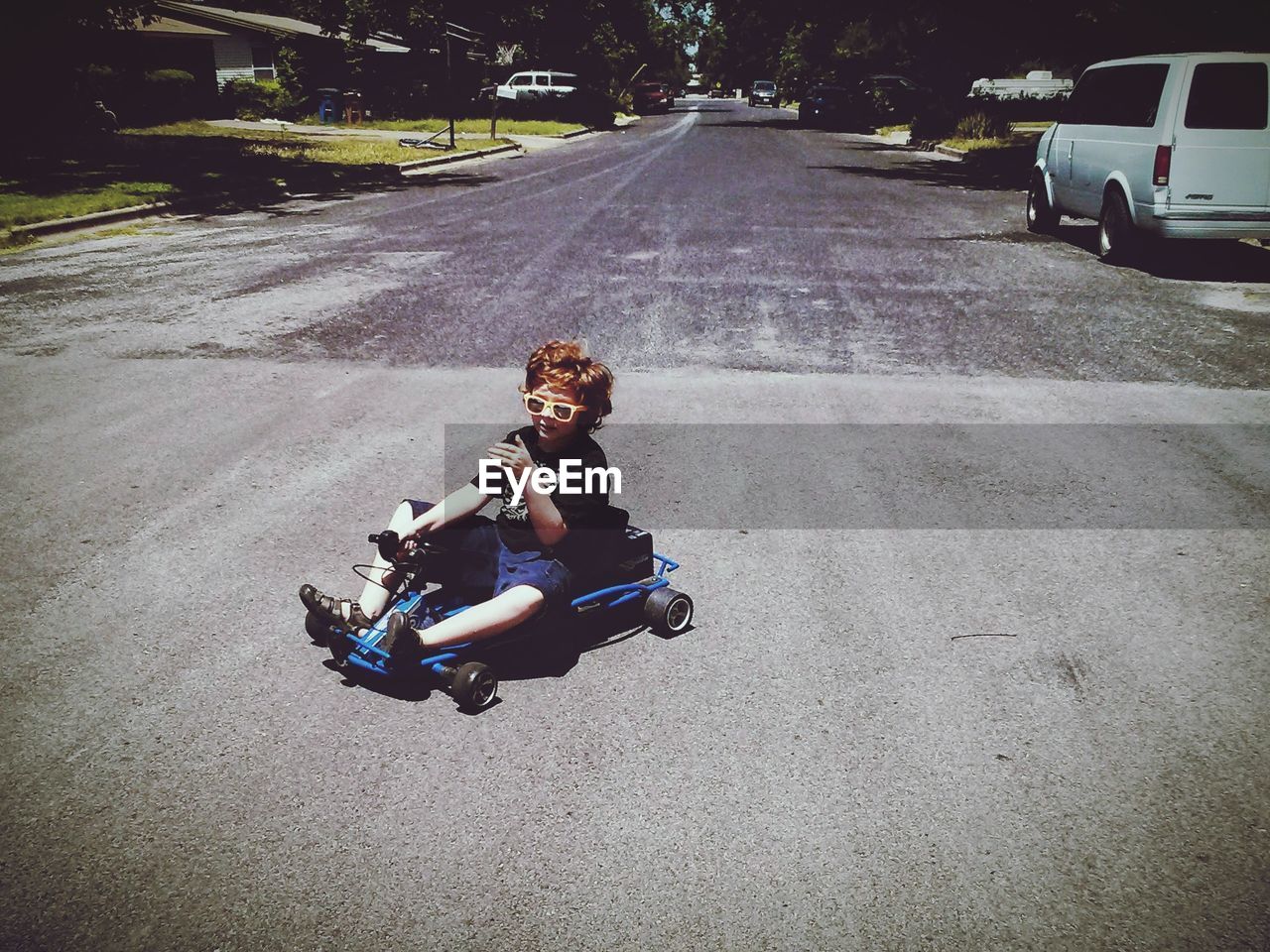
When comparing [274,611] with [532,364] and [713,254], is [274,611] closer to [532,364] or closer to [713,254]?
[532,364]

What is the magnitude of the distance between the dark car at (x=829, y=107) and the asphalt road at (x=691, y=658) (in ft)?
120

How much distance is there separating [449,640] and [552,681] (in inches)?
17.2

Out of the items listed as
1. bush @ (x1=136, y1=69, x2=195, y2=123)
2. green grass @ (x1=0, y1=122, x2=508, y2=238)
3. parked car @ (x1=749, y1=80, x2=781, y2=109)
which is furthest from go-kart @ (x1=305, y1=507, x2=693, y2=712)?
parked car @ (x1=749, y1=80, x2=781, y2=109)

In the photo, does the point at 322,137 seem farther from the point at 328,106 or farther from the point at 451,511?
the point at 451,511

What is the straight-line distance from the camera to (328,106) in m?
38.3

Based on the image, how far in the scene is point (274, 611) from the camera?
402cm

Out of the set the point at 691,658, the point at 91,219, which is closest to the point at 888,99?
the point at 91,219

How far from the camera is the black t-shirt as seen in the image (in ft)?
11.9

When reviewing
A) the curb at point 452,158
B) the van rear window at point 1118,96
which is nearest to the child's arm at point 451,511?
the van rear window at point 1118,96

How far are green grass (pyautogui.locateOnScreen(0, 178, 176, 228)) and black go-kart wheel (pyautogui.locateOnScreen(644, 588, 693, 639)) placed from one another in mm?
12450

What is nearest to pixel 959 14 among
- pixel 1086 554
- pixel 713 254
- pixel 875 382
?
pixel 713 254

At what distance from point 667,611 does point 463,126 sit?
34657 mm

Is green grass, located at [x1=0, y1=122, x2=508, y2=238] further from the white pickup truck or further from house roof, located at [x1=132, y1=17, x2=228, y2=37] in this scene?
the white pickup truck

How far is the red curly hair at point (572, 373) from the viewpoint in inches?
138
